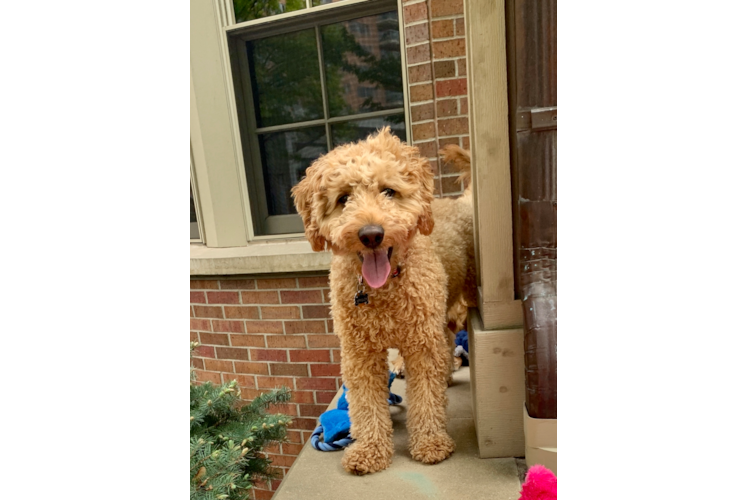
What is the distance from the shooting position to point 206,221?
2.94 meters

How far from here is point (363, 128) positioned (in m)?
2.76

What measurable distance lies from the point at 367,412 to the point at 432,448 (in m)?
0.28

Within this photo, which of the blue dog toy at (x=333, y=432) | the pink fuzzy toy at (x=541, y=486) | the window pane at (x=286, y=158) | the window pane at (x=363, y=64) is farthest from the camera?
the window pane at (x=286, y=158)

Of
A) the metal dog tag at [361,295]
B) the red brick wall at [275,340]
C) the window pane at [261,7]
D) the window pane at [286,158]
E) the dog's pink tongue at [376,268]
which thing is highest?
the window pane at [261,7]

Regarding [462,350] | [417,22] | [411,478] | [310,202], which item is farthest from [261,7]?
[411,478]

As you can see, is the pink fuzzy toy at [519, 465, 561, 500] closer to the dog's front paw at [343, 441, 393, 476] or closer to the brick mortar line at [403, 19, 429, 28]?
the dog's front paw at [343, 441, 393, 476]

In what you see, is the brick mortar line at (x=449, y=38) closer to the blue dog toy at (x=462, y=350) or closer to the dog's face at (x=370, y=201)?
the dog's face at (x=370, y=201)

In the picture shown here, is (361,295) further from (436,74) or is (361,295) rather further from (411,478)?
(436,74)

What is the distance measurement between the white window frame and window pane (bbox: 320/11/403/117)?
0.45ft

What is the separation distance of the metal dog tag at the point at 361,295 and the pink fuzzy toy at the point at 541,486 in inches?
29.1

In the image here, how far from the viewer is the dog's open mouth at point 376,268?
1.40 meters

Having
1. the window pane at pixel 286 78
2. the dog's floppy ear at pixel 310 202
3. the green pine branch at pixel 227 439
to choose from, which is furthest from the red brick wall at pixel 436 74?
the green pine branch at pixel 227 439

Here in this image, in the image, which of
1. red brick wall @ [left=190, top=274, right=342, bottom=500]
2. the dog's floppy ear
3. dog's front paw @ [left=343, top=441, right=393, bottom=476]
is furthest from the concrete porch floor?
red brick wall @ [left=190, top=274, right=342, bottom=500]
